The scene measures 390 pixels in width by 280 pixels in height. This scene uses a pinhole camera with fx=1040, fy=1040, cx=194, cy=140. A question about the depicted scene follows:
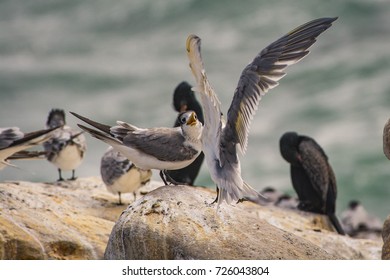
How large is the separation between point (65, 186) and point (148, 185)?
1.18 meters

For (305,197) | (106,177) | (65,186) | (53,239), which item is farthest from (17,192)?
(305,197)

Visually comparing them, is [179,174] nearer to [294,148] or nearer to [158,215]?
[294,148]

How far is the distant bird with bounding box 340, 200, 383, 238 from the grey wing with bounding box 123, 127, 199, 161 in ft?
19.1

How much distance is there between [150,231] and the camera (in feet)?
31.2

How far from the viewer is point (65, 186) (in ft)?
45.1

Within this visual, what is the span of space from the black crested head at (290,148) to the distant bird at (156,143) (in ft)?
16.8

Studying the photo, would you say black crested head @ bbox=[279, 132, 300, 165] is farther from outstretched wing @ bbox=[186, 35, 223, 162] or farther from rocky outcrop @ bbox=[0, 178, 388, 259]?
outstretched wing @ bbox=[186, 35, 223, 162]

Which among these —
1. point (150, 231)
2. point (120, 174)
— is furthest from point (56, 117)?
point (150, 231)

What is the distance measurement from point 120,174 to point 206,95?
3.80m

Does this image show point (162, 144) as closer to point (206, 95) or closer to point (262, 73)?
point (262, 73)

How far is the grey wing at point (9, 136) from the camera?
10.6m

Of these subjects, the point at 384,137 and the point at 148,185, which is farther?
the point at 148,185

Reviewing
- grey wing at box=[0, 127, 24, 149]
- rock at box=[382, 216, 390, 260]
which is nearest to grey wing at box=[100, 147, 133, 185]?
grey wing at box=[0, 127, 24, 149]

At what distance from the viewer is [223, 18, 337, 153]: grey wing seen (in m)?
9.51
